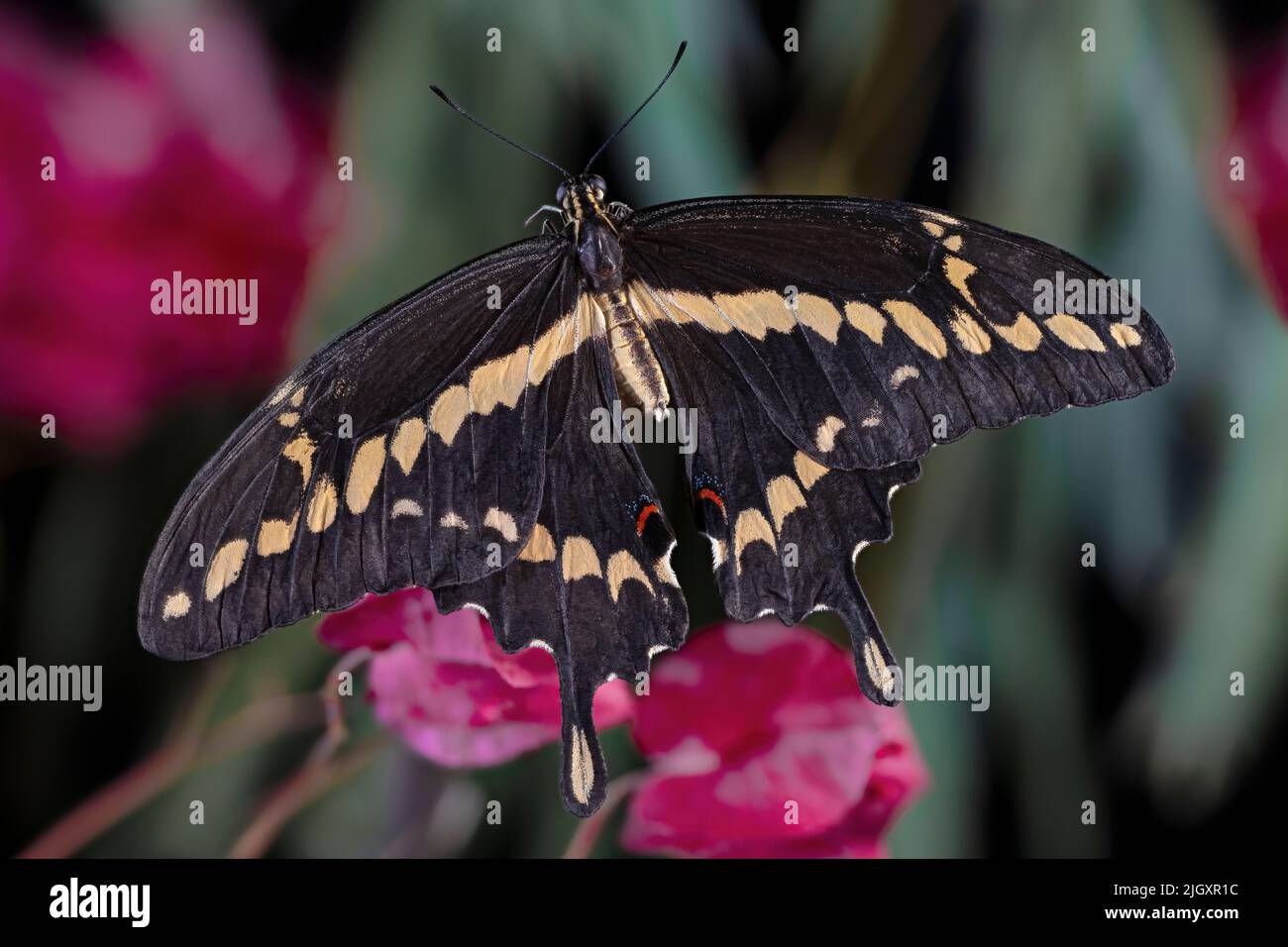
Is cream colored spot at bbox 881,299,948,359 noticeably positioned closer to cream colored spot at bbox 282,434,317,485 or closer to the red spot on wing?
the red spot on wing

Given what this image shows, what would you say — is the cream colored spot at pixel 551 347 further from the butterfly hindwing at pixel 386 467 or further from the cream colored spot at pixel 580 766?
the cream colored spot at pixel 580 766

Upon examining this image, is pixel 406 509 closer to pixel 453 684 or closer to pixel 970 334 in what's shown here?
pixel 453 684

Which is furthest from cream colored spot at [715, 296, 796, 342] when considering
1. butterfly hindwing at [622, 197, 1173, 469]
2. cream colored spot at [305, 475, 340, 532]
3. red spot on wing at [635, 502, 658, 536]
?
cream colored spot at [305, 475, 340, 532]

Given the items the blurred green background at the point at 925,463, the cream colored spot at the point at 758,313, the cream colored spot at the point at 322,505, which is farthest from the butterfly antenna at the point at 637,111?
the cream colored spot at the point at 322,505

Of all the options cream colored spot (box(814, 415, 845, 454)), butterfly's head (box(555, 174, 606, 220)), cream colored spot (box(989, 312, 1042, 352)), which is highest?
butterfly's head (box(555, 174, 606, 220))

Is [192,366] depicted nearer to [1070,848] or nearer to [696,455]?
[696,455]

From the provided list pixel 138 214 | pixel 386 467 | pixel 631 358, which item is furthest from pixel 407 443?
pixel 138 214

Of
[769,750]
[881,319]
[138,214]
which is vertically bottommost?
[769,750]
